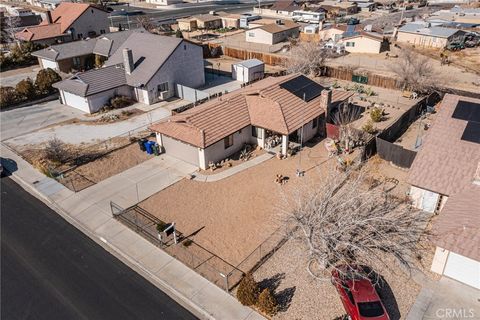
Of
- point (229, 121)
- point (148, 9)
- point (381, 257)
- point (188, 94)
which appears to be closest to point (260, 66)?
point (188, 94)

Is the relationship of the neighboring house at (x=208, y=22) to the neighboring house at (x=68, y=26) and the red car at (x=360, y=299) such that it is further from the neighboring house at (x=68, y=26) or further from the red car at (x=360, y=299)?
the red car at (x=360, y=299)

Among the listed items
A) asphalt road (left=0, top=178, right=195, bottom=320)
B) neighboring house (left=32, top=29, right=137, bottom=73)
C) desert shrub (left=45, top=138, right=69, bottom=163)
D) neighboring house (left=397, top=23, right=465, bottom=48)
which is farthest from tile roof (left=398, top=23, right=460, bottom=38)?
asphalt road (left=0, top=178, right=195, bottom=320)

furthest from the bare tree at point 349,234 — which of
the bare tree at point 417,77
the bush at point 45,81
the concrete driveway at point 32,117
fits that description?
the bush at point 45,81

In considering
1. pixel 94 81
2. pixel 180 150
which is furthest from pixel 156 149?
pixel 94 81

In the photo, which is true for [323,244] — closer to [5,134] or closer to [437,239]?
[437,239]

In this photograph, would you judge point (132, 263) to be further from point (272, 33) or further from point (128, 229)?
point (272, 33)

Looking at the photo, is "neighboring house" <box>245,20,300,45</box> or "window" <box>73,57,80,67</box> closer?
"window" <box>73,57,80,67</box>

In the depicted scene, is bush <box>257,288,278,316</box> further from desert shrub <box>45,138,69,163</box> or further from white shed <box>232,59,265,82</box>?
white shed <box>232,59,265,82</box>
